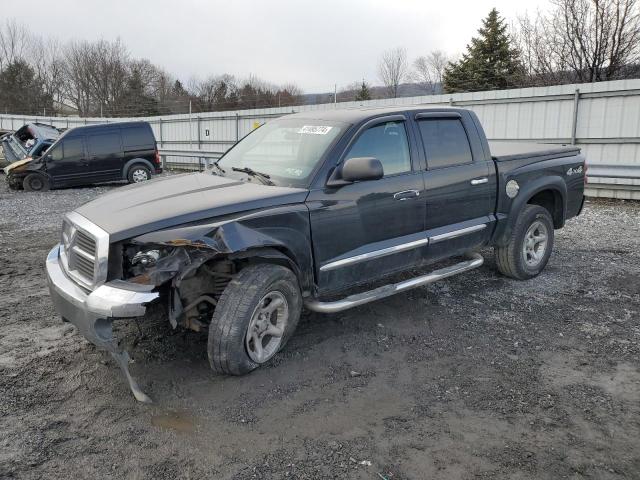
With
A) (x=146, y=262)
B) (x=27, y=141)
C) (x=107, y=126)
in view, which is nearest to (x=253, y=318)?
(x=146, y=262)

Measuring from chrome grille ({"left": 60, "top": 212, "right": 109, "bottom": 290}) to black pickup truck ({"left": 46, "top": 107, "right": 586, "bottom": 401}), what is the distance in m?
0.01

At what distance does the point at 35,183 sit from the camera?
14.8 m

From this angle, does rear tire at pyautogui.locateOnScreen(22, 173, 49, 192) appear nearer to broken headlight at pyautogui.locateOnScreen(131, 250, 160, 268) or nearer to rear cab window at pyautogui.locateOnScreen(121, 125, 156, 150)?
rear cab window at pyautogui.locateOnScreen(121, 125, 156, 150)

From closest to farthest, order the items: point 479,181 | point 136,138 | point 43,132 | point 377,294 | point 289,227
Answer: point 289,227
point 377,294
point 479,181
point 136,138
point 43,132

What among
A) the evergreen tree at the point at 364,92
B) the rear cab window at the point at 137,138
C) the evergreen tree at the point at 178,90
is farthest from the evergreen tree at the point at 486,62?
the evergreen tree at the point at 178,90

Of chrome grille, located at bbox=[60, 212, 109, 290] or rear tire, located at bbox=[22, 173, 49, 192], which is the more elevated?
chrome grille, located at bbox=[60, 212, 109, 290]

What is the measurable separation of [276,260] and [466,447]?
178cm

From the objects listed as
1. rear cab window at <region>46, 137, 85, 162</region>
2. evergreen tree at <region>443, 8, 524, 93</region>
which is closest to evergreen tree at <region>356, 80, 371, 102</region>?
evergreen tree at <region>443, 8, 524, 93</region>

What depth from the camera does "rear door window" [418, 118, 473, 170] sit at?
4.93m

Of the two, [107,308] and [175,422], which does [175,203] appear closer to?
[107,308]

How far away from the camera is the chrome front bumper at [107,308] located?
3215 mm

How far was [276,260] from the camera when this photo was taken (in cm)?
390

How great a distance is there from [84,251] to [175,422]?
1316 mm

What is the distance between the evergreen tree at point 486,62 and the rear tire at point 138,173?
1982cm
